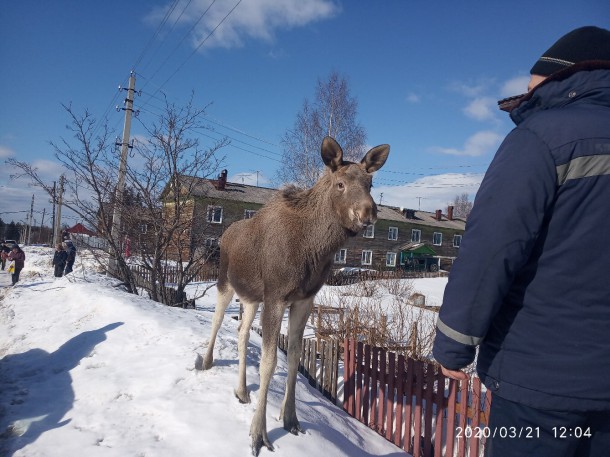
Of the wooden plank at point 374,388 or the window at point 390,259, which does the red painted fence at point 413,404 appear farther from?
the window at point 390,259

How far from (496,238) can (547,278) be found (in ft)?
0.94

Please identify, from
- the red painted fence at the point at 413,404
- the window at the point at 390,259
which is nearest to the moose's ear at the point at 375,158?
the red painted fence at the point at 413,404

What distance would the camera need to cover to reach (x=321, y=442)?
4.06m

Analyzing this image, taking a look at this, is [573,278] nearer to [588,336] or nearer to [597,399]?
[588,336]

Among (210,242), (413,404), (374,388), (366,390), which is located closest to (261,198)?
(210,242)

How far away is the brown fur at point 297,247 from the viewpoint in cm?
380

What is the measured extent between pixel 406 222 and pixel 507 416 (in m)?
47.9

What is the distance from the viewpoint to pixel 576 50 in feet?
6.15

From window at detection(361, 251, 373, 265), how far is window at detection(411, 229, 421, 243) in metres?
7.65

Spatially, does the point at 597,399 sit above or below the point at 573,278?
below

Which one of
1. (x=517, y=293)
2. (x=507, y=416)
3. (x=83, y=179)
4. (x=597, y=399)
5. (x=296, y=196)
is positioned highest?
(x=83, y=179)

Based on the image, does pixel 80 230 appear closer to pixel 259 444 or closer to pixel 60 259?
pixel 60 259

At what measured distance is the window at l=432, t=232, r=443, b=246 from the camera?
2021 inches

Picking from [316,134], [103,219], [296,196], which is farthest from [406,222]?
[296,196]
